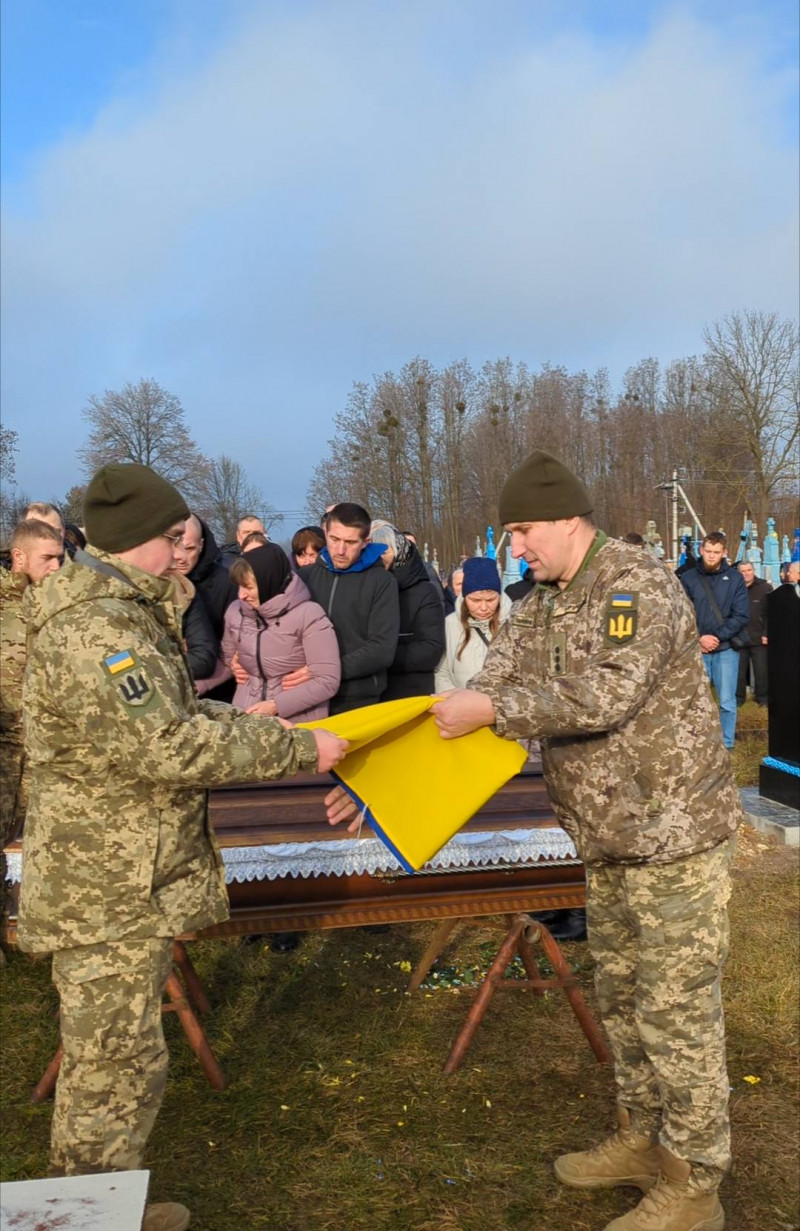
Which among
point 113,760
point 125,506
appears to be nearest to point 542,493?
point 125,506

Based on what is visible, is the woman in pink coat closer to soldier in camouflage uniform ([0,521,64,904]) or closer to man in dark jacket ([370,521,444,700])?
man in dark jacket ([370,521,444,700])

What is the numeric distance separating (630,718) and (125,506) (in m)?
1.42

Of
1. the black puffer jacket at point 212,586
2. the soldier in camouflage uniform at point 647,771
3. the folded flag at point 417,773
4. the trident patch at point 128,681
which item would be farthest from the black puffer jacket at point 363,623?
the trident patch at point 128,681

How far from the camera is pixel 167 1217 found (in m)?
2.72

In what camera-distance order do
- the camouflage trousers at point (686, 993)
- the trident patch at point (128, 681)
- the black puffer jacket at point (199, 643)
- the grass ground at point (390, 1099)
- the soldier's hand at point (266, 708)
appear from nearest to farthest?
1. the trident patch at point (128, 681)
2. the camouflage trousers at point (686, 993)
3. the grass ground at point (390, 1099)
4. the soldier's hand at point (266, 708)
5. the black puffer jacket at point (199, 643)

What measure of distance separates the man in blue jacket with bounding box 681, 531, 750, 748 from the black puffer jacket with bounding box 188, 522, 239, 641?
17.4 ft

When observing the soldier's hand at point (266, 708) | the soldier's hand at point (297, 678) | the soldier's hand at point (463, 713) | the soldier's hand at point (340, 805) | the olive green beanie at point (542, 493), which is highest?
the olive green beanie at point (542, 493)

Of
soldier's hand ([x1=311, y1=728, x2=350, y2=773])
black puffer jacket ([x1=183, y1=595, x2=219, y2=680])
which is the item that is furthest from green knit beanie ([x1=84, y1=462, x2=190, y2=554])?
black puffer jacket ([x1=183, y1=595, x2=219, y2=680])

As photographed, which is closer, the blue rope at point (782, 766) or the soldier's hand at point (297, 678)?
the soldier's hand at point (297, 678)

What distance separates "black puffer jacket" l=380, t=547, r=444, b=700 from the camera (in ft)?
16.6

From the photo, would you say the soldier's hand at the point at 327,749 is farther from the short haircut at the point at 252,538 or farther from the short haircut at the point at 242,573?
the short haircut at the point at 252,538

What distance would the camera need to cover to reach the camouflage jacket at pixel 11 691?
4.37m

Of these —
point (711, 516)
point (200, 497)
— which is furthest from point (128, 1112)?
point (711, 516)

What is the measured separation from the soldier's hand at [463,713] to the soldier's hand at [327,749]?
0.29 m
